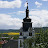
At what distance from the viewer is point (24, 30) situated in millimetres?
29688

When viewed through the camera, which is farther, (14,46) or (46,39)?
(14,46)

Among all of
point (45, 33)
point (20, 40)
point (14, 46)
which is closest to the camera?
point (45, 33)

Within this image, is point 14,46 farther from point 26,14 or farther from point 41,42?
point 41,42

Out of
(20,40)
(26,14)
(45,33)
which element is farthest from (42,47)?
(26,14)

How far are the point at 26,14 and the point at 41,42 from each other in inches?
492

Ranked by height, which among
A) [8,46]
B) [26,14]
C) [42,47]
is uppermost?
[26,14]

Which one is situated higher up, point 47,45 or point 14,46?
point 47,45

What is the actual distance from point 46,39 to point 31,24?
11843mm

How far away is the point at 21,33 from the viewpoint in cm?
3033

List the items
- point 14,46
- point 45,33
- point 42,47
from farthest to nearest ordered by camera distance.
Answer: point 14,46, point 45,33, point 42,47

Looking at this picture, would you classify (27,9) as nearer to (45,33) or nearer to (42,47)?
(45,33)

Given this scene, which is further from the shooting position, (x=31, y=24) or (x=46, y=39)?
(x=31, y=24)

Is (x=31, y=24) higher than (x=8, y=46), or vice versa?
(x=31, y=24)

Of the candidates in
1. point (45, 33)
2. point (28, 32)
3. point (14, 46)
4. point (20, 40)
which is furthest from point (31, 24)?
point (45, 33)
